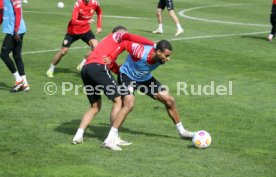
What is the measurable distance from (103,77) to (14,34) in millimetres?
4726

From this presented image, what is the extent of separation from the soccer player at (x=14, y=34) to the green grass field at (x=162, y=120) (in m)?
0.36

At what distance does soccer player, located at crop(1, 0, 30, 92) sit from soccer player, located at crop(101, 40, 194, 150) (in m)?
4.32

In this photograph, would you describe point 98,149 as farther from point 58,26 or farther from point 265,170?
point 58,26

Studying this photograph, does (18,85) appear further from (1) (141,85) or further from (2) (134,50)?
(2) (134,50)

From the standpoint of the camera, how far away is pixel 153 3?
34781 millimetres

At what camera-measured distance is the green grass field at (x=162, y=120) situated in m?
9.22

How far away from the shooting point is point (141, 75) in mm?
10570

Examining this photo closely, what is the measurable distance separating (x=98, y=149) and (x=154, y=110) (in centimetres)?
307

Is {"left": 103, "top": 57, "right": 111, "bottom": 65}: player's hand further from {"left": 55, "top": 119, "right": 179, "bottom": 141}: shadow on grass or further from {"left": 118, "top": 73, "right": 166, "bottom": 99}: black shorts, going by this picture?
{"left": 55, "top": 119, "right": 179, "bottom": 141}: shadow on grass

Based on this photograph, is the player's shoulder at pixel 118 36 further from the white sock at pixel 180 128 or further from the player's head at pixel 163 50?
the white sock at pixel 180 128

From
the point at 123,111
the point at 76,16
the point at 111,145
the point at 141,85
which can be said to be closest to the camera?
the point at 111,145

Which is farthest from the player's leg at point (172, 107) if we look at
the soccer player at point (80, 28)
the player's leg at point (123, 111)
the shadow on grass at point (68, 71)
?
the shadow on grass at point (68, 71)

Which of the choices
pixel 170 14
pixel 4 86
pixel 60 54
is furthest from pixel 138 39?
pixel 170 14

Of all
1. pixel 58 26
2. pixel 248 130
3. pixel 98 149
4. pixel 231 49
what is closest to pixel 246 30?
pixel 231 49
